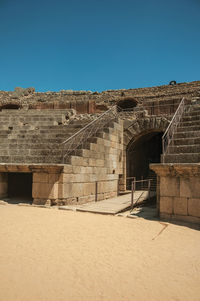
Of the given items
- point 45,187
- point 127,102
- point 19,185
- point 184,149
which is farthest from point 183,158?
point 127,102

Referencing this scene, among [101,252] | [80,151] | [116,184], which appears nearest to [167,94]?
[116,184]

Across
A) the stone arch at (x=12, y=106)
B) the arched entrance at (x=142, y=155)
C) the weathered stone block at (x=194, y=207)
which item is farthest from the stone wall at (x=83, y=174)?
the stone arch at (x=12, y=106)

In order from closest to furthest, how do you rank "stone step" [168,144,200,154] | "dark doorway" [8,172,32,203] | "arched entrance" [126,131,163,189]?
"stone step" [168,144,200,154] → "dark doorway" [8,172,32,203] → "arched entrance" [126,131,163,189]

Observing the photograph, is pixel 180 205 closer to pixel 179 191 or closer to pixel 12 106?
pixel 179 191

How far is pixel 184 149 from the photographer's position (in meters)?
7.16

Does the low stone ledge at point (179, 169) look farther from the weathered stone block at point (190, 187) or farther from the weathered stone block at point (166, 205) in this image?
the weathered stone block at point (166, 205)

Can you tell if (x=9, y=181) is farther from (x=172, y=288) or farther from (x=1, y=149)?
(x=172, y=288)

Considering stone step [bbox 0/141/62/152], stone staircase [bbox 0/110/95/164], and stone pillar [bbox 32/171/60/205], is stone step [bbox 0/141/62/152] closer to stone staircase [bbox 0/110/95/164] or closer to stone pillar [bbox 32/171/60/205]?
stone staircase [bbox 0/110/95/164]

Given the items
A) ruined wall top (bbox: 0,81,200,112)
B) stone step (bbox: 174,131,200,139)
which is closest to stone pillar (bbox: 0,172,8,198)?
stone step (bbox: 174,131,200,139)

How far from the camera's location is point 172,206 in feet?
20.7

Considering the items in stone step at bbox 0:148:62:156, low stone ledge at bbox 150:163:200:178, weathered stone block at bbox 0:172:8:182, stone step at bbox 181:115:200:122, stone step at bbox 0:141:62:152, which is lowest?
weathered stone block at bbox 0:172:8:182

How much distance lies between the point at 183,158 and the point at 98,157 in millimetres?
4509

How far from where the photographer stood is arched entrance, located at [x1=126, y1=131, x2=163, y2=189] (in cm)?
1380

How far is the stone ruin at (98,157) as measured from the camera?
20.9 feet
